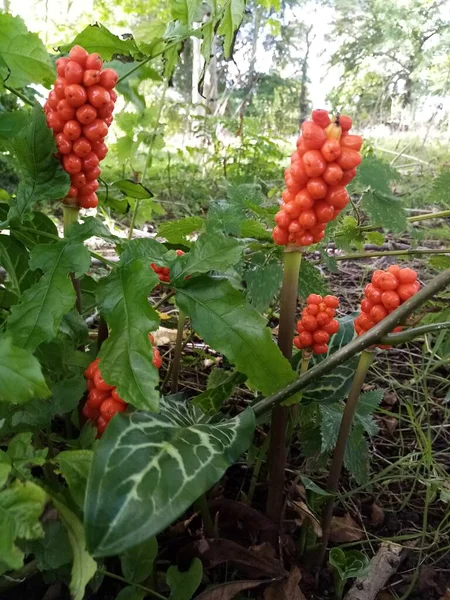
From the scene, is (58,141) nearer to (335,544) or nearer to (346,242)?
(346,242)

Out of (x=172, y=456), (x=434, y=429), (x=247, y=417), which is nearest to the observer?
(x=172, y=456)

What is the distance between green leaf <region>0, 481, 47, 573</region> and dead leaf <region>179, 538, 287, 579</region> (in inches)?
15.8

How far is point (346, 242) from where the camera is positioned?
142 cm

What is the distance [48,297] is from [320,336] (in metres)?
0.55

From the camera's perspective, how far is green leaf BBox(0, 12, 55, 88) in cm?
98

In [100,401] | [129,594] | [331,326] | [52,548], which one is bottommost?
[129,594]

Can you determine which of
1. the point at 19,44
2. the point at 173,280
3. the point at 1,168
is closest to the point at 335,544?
the point at 173,280

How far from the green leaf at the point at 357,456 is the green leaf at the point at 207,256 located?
1.80 ft

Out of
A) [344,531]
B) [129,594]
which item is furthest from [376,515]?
[129,594]

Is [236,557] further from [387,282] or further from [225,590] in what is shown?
[387,282]

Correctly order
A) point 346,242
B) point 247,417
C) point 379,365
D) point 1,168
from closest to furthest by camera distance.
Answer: point 247,417 → point 346,242 → point 379,365 → point 1,168

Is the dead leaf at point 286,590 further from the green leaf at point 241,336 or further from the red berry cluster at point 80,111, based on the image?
the red berry cluster at point 80,111

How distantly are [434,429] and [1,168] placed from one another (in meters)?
3.11

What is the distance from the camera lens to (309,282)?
3.93 feet
